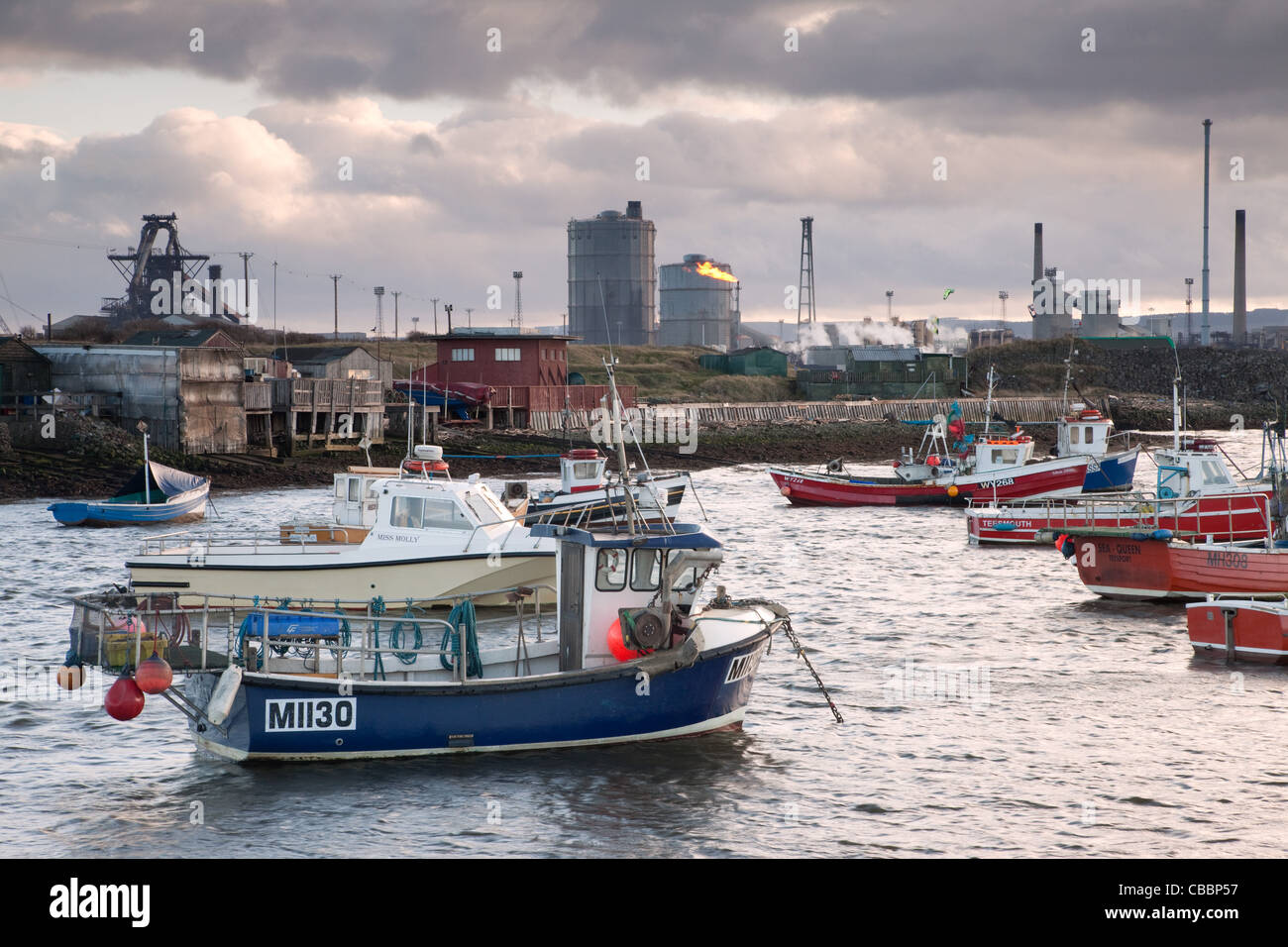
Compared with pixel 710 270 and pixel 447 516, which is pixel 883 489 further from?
pixel 710 270

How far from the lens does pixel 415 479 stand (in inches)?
969

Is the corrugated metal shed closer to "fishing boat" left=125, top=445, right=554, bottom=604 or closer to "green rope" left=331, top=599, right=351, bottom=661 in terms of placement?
"fishing boat" left=125, top=445, right=554, bottom=604

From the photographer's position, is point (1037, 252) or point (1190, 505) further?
point (1037, 252)

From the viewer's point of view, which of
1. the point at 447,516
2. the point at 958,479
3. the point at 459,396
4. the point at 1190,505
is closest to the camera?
the point at 447,516

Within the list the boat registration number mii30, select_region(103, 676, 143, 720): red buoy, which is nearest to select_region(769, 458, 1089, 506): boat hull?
the boat registration number mii30

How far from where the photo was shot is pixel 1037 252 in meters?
137

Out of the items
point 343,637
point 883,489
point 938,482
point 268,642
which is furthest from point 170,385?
point 268,642

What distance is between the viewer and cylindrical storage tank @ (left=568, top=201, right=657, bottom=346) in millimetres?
127812

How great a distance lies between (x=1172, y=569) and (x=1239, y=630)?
17.1 feet

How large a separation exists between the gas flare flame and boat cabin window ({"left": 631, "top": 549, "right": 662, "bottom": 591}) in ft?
433

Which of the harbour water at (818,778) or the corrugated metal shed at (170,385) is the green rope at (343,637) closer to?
the harbour water at (818,778)
